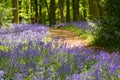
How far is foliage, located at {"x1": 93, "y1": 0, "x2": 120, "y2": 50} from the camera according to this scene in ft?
39.1

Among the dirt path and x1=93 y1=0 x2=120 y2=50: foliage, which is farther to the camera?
the dirt path

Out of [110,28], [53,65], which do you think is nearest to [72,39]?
[110,28]

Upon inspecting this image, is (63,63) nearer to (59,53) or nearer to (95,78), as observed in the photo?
(59,53)

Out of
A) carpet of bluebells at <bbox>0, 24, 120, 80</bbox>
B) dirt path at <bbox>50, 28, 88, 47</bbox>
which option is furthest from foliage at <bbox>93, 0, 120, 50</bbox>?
carpet of bluebells at <bbox>0, 24, 120, 80</bbox>

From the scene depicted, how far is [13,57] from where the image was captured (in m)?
6.79

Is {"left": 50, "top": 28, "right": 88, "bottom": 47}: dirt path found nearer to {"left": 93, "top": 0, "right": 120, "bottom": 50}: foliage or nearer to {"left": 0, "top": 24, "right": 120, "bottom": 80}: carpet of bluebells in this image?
{"left": 93, "top": 0, "right": 120, "bottom": 50}: foliage

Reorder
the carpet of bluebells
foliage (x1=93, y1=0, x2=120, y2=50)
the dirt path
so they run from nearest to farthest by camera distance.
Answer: the carpet of bluebells
foliage (x1=93, y1=0, x2=120, y2=50)
the dirt path

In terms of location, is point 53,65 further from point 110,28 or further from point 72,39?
point 72,39

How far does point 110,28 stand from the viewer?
12.2 m

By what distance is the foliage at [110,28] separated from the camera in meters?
11.9

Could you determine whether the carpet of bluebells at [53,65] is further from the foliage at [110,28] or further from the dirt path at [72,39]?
the foliage at [110,28]

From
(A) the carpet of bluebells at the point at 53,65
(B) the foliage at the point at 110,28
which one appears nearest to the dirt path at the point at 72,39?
(B) the foliage at the point at 110,28

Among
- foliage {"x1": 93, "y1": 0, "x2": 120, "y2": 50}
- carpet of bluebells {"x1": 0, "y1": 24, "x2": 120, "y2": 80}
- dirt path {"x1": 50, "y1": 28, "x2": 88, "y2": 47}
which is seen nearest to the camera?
carpet of bluebells {"x1": 0, "y1": 24, "x2": 120, "y2": 80}

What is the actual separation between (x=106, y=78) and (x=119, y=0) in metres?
7.26
